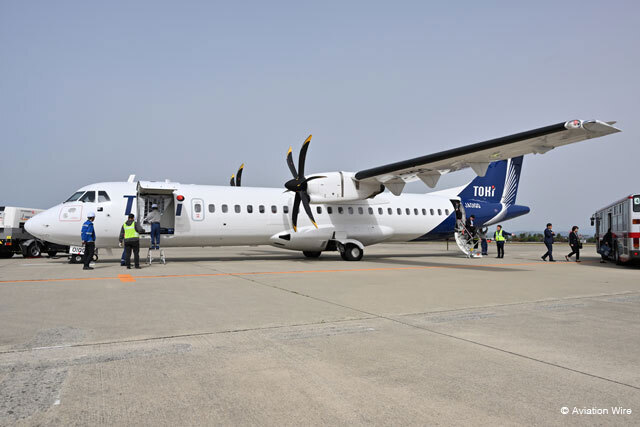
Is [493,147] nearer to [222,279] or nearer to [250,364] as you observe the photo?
[222,279]

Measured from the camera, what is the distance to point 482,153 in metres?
13.9

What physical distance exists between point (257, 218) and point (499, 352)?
13.0 meters

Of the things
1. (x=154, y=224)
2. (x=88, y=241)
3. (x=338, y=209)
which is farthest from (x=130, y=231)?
(x=338, y=209)

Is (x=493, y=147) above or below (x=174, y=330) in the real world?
above

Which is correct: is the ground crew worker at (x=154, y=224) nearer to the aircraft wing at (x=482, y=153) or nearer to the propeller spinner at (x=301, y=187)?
the propeller spinner at (x=301, y=187)

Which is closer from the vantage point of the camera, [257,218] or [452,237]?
[257,218]

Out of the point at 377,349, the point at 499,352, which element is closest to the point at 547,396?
the point at 499,352

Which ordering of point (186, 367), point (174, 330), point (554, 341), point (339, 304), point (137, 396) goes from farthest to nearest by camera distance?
1. point (339, 304)
2. point (174, 330)
3. point (554, 341)
4. point (186, 367)
5. point (137, 396)

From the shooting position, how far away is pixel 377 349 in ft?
14.9

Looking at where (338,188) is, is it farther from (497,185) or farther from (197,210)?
(497,185)

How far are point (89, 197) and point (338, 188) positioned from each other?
8.79 metres

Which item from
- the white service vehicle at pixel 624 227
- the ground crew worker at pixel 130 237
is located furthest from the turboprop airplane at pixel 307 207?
the white service vehicle at pixel 624 227

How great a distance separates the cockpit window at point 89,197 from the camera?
14664mm

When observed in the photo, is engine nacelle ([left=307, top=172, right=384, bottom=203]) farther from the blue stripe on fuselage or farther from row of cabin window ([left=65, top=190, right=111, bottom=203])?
row of cabin window ([left=65, top=190, right=111, bottom=203])
